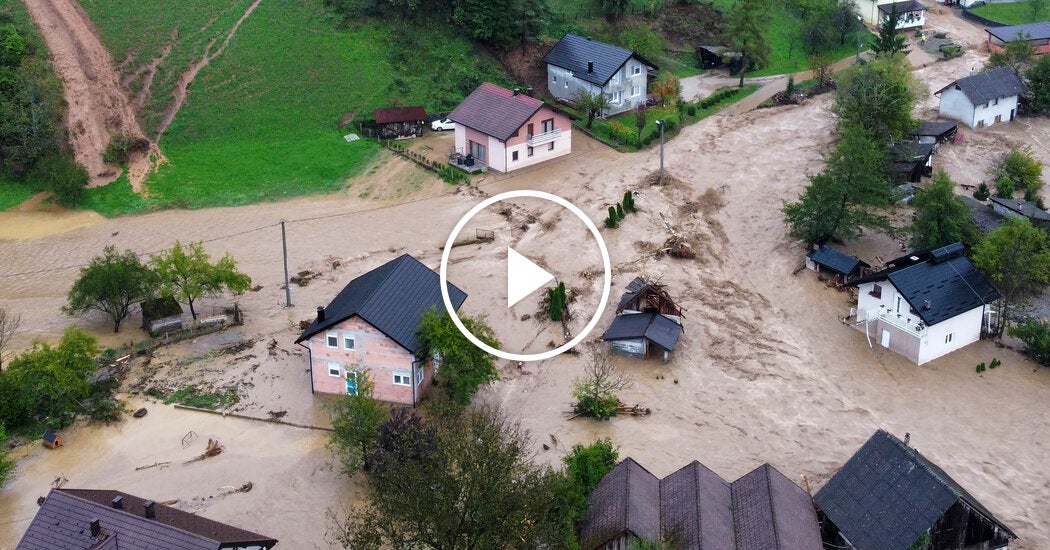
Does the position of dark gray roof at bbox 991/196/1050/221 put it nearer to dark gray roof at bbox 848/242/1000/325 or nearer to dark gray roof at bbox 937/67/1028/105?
dark gray roof at bbox 848/242/1000/325

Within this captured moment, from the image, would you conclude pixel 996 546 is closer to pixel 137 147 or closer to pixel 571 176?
pixel 571 176

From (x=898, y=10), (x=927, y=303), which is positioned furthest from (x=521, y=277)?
(x=898, y=10)

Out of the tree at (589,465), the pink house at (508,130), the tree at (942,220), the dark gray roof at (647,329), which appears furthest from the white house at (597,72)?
the tree at (589,465)

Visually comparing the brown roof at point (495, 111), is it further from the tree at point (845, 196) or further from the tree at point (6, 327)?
the tree at point (6, 327)

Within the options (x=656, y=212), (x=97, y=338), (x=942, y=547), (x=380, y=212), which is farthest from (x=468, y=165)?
(x=942, y=547)

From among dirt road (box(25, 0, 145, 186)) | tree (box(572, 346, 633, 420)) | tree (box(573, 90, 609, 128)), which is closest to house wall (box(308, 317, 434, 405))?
tree (box(572, 346, 633, 420))
